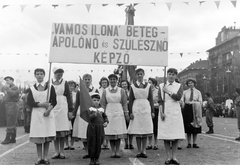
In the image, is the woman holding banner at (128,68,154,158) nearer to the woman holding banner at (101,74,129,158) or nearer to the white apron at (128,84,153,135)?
the white apron at (128,84,153,135)

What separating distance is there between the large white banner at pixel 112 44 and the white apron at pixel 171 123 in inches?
49.4

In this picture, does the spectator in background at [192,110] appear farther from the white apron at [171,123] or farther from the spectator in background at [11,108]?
the spectator in background at [11,108]

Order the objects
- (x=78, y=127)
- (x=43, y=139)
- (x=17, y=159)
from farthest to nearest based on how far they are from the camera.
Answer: (x=78, y=127), (x=17, y=159), (x=43, y=139)

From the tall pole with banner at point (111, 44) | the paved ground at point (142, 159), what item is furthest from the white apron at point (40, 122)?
the tall pole with banner at point (111, 44)

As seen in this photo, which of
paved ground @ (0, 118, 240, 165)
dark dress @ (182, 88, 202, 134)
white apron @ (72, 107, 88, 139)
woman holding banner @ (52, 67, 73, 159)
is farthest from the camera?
dark dress @ (182, 88, 202, 134)

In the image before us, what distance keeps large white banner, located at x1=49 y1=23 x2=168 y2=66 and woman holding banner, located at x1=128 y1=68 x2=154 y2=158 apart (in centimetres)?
62

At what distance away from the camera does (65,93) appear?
7.25 metres

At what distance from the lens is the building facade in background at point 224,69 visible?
1731 inches

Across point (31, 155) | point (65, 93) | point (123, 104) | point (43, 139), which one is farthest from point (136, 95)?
point (31, 155)

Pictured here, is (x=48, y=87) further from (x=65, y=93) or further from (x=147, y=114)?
(x=147, y=114)

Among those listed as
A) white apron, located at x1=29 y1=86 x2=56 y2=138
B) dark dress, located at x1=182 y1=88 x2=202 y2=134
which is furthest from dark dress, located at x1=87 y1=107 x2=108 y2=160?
dark dress, located at x1=182 y1=88 x2=202 y2=134

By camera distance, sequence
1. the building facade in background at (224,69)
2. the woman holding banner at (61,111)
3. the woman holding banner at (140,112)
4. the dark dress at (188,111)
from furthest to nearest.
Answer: the building facade in background at (224,69) < the dark dress at (188,111) < the woman holding banner at (140,112) < the woman holding banner at (61,111)

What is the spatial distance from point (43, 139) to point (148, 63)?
3.06 meters

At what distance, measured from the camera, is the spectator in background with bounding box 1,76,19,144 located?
9602 millimetres
